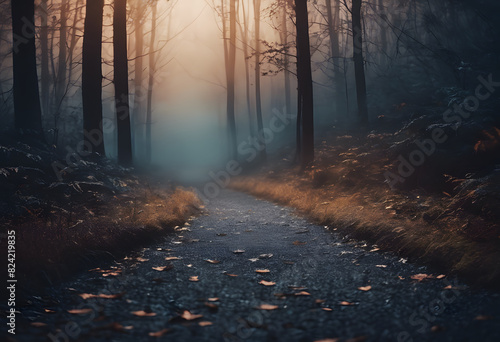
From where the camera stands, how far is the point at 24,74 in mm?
9508

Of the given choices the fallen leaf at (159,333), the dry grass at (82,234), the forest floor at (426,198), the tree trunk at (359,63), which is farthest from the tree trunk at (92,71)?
the tree trunk at (359,63)

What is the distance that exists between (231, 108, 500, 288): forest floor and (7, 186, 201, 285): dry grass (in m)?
3.24

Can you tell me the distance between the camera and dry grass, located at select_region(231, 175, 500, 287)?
12.1 ft

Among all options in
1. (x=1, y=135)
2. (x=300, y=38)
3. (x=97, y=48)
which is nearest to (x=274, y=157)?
(x=300, y=38)

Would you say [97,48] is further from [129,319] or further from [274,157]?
Answer: [274,157]

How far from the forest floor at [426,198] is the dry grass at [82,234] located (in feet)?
10.6

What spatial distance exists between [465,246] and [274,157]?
20038 mm

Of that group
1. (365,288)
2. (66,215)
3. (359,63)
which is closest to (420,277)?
(365,288)

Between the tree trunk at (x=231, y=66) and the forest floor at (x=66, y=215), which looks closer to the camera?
the forest floor at (x=66, y=215)

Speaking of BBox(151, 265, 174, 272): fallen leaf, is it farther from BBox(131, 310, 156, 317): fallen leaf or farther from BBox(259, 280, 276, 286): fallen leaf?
BBox(131, 310, 156, 317): fallen leaf

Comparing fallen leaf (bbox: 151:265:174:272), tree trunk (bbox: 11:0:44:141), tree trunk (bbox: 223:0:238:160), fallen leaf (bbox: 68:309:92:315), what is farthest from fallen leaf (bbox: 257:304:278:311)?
tree trunk (bbox: 223:0:238:160)

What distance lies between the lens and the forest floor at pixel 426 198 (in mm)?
4066

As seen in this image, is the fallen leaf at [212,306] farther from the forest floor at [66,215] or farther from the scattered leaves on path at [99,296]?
the forest floor at [66,215]

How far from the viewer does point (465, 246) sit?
13.2 ft
